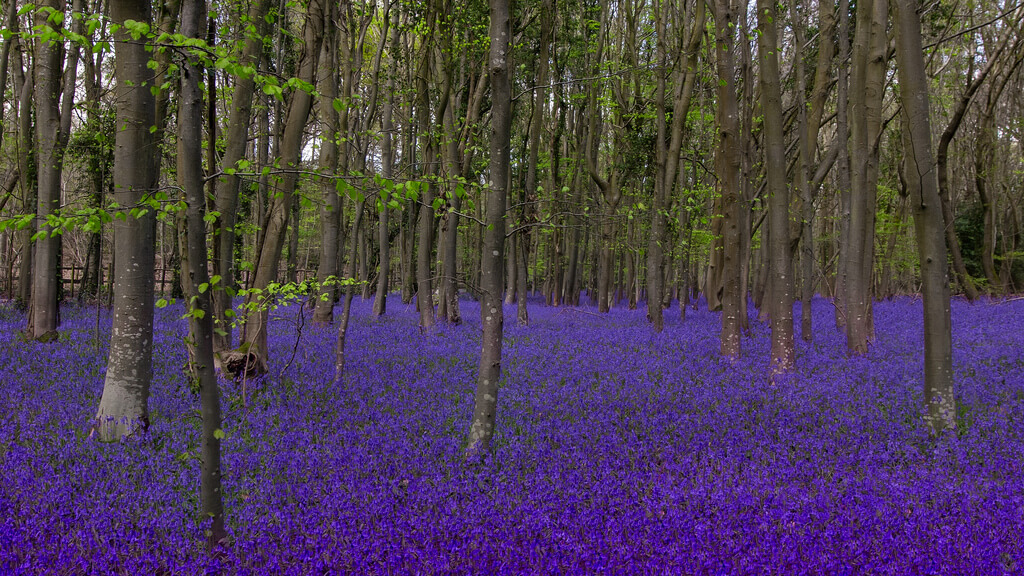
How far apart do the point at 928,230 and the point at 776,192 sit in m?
3.12

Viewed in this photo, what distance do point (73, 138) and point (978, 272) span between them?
126ft

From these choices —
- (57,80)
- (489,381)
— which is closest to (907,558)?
(489,381)

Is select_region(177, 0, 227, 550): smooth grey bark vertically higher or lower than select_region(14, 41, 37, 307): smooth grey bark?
lower

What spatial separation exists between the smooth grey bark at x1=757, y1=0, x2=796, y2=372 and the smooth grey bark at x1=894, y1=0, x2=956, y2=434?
2.81 m

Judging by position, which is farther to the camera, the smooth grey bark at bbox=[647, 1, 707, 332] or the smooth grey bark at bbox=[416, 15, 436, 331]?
the smooth grey bark at bbox=[647, 1, 707, 332]

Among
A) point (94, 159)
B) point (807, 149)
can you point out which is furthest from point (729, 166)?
point (94, 159)

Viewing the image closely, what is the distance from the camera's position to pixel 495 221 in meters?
4.93

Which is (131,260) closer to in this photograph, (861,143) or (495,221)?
(495,221)

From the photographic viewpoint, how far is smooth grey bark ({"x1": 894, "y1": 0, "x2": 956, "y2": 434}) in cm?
Result: 567

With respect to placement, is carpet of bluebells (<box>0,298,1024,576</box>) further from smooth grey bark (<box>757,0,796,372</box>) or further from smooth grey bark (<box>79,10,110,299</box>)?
smooth grey bark (<box>79,10,110,299</box>)

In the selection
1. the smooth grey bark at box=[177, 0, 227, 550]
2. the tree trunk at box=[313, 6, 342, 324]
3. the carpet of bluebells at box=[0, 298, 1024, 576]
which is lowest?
the carpet of bluebells at box=[0, 298, 1024, 576]

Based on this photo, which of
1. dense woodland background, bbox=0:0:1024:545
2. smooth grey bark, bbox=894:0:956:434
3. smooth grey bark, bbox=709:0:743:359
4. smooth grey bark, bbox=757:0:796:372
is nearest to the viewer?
dense woodland background, bbox=0:0:1024:545

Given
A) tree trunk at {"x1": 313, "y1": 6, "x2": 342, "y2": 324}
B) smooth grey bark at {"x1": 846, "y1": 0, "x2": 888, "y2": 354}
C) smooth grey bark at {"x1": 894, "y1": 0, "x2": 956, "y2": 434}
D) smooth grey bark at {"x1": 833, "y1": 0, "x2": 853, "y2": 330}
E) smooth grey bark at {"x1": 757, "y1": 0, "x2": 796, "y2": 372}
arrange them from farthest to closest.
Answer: smooth grey bark at {"x1": 833, "y1": 0, "x2": 853, "y2": 330}
smooth grey bark at {"x1": 846, "y1": 0, "x2": 888, "y2": 354}
tree trunk at {"x1": 313, "y1": 6, "x2": 342, "y2": 324}
smooth grey bark at {"x1": 757, "y1": 0, "x2": 796, "y2": 372}
smooth grey bark at {"x1": 894, "y1": 0, "x2": 956, "y2": 434}

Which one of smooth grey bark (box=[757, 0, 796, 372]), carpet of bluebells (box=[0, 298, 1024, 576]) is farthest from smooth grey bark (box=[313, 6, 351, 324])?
smooth grey bark (box=[757, 0, 796, 372])
